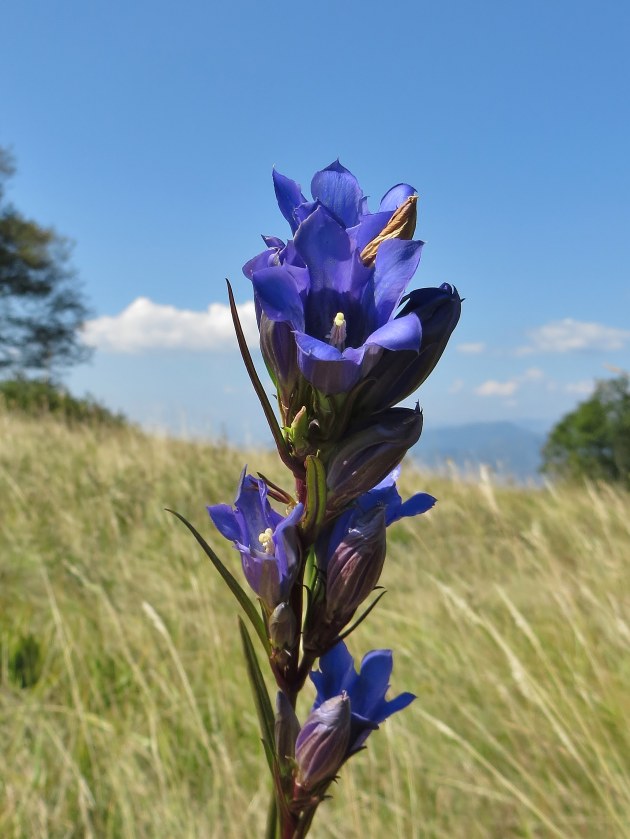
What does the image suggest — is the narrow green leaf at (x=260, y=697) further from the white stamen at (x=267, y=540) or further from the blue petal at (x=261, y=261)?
the blue petal at (x=261, y=261)

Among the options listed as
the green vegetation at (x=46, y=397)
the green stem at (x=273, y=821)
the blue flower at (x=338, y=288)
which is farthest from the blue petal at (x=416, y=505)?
the green vegetation at (x=46, y=397)

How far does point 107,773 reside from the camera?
2.59 metres

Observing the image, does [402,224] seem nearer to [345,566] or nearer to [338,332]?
[338,332]

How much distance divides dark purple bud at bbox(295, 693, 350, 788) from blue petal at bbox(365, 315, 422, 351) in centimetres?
43

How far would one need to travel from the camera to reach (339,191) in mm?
897

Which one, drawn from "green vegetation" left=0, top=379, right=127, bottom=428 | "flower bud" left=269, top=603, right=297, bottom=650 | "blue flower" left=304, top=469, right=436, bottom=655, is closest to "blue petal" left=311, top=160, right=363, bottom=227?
"blue flower" left=304, top=469, right=436, bottom=655

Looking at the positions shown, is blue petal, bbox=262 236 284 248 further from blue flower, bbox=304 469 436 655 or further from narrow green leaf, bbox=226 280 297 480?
blue flower, bbox=304 469 436 655

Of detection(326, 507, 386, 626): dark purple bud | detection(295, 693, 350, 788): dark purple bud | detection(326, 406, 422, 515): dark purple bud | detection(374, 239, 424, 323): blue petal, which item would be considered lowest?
detection(295, 693, 350, 788): dark purple bud

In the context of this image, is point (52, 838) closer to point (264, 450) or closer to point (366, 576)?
point (366, 576)

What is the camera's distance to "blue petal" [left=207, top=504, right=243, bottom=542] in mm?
908

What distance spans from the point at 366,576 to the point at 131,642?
289cm

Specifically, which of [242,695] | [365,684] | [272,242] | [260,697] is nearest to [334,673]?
[365,684]

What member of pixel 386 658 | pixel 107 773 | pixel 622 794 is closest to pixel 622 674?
pixel 622 794

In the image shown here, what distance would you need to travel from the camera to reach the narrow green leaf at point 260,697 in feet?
2.73
